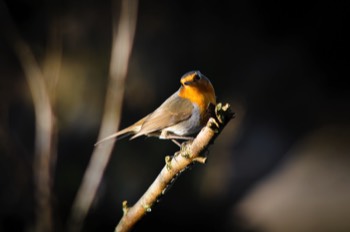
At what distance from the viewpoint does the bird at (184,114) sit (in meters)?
2.51

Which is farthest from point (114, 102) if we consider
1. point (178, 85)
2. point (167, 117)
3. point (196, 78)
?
point (178, 85)

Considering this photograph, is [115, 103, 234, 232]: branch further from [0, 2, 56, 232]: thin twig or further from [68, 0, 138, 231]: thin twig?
[0, 2, 56, 232]: thin twig

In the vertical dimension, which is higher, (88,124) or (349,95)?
(88,124)

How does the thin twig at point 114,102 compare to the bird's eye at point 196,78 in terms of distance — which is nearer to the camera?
the bird's eye at point 196,78

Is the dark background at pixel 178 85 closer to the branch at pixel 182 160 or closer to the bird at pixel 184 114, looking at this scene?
the bird at pixel 184 114

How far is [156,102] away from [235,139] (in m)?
1.10

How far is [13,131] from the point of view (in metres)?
5.84

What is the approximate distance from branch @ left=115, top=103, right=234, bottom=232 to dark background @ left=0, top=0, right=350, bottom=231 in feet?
10.0

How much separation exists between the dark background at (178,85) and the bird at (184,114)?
263 centimetres

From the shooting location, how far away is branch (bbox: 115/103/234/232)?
194cm

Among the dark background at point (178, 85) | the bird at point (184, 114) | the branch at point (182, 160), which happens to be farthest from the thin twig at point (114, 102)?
the dark background at point (178, 85)

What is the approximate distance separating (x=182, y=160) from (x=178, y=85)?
397cm

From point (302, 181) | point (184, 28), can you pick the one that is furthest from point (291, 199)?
point (184, 28)

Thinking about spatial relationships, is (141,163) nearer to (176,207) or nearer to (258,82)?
(176,207)
